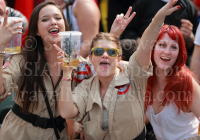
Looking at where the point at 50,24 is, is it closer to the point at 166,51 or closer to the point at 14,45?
the point at 14,45

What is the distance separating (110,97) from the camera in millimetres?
2396

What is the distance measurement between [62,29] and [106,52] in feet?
1.83

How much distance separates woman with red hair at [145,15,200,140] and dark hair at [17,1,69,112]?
105 cm

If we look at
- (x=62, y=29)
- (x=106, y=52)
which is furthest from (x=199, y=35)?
(x=62, y=29)

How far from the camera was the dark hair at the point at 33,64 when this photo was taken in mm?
2585

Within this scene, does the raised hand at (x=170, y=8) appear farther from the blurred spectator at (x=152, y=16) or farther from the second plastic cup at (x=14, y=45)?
the blurred spectator at (x=152, y=16)

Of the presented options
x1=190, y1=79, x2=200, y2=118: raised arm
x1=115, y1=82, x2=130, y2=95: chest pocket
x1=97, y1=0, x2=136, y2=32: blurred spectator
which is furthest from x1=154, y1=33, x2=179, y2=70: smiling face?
x1=97, y1=0, x2=136, y2=32: blurred spectator

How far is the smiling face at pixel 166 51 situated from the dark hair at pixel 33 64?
98 centimetres

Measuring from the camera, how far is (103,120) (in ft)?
7.81

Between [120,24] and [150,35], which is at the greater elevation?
[120,24]

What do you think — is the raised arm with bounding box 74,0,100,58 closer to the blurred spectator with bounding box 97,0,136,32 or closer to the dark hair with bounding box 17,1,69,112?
the dark hair with bounding box 17,1,69,112

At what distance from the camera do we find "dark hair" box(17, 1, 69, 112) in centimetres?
259

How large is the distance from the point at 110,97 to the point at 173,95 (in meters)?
0.68

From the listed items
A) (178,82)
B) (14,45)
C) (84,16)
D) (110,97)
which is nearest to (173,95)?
(178,82)
